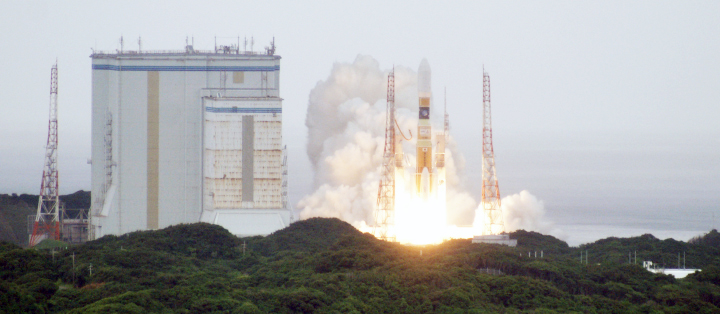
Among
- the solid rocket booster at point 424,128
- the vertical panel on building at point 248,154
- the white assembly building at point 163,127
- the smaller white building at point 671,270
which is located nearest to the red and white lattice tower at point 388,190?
the solid rocket booster at point 424,128

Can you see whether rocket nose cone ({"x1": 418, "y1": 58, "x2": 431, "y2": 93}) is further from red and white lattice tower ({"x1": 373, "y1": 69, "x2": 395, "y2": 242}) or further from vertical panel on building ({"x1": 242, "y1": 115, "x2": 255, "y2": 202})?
vertical panel on building ({"x1": 242, "y1": 115, "x2": 255, "y2": 202})

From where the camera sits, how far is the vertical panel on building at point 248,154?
196ft

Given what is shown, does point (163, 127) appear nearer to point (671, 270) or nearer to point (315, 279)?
point (315, 279)

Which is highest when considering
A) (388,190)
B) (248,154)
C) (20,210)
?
(248,154)

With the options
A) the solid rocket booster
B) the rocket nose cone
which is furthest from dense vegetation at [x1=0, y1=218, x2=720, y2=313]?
the rocket nose cone

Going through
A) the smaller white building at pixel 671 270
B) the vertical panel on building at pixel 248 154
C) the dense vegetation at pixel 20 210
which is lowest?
the smaller white building at pixel 671 270

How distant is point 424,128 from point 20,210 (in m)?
28.8

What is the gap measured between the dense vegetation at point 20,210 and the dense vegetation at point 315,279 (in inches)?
534

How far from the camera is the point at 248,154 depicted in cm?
5981

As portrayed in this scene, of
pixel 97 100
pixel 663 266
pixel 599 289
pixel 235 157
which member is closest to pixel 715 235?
pixel 663 266

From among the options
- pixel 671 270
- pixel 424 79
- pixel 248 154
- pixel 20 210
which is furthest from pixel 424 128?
pixel 20 210

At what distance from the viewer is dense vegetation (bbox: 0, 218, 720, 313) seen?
46500 mm

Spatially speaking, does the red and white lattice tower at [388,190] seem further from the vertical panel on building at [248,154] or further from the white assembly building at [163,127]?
the vertical panel on building at [248,154]

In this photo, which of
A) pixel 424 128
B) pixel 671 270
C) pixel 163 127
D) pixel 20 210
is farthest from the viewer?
pixel 20 210
